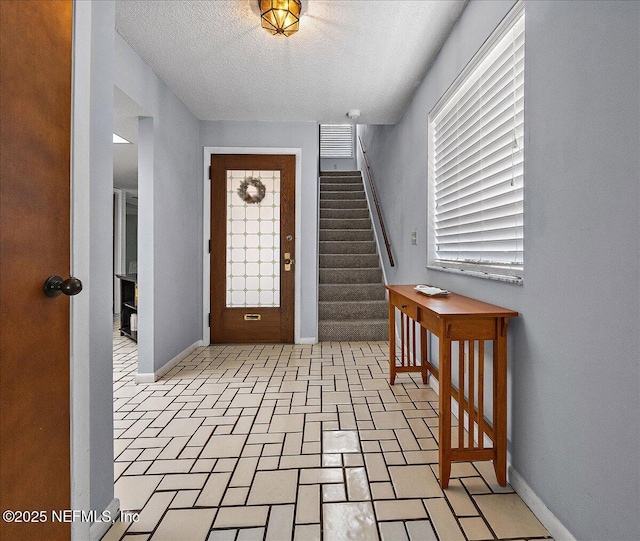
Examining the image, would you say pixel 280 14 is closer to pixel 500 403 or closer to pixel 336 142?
pixel 500 403

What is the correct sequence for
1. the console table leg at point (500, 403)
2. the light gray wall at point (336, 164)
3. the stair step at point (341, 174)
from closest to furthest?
1. the console table leg at point (500, 403)
2. the stair step at point (341, 174)
3. the light gray wall at point (336, 164)

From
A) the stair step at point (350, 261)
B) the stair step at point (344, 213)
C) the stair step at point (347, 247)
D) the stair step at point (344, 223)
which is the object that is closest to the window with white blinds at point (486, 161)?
the stair step at point (350, 261)

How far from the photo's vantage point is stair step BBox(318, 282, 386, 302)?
4.79 m

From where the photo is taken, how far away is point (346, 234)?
570 centimetres

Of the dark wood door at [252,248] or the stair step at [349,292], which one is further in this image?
the stair step at [349,292]

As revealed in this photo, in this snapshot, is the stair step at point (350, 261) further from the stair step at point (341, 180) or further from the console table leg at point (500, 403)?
the console table leg at point (500, 403)

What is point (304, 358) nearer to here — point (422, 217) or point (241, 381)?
point (241, 381)

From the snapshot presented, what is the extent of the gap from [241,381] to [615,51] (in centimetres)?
294

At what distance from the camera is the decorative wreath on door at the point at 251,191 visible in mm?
4301

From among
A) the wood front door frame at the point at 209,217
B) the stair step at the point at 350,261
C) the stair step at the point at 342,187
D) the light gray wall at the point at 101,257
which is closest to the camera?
the light gray wall at the point at 101,257

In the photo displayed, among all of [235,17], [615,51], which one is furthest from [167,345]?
[615,51]

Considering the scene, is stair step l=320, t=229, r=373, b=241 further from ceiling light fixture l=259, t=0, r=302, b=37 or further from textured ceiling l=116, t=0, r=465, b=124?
ceiling light fixture l=259, t=0, r=302, b=37

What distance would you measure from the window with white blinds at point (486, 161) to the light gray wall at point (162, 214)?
2.28 meters

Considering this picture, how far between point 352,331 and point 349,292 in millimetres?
598
